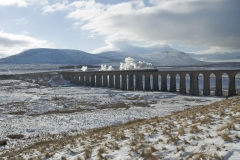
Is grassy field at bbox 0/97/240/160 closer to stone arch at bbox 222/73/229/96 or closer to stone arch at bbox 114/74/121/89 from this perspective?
stone arch at bbox 222/73/229/96

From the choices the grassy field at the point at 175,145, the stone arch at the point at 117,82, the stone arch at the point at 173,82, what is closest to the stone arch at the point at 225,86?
the stone arch at the point at 173,82

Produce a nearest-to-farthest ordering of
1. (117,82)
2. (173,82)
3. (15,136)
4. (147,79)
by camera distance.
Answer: (15,136) → (173,82) → (147,79) → (117,82)

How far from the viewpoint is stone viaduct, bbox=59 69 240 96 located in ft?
162

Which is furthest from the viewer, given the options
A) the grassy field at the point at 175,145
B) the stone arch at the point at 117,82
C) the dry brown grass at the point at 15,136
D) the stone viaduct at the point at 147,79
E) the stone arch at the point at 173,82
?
the stone arch at the point at 117,82

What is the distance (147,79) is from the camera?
62.1 meters

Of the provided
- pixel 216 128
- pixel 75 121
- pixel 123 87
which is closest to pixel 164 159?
pixel 216 128

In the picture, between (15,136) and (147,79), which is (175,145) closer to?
(15,136)

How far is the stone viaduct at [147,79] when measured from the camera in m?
49.3

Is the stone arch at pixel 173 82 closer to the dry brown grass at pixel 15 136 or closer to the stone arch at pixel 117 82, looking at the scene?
the stone arch at pixel 117 82

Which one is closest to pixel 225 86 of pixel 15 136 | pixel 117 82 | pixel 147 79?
pixel 147 79

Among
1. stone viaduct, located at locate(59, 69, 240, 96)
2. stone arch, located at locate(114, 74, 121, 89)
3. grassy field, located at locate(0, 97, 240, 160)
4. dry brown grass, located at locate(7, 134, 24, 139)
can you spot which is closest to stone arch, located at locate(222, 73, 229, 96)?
stone viaduct, located at locate(59, 69, 240, 96)

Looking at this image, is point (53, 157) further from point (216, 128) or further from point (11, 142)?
point (11, 142)

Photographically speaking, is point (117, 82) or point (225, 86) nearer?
point (117, 82)

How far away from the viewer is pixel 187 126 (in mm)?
10305
